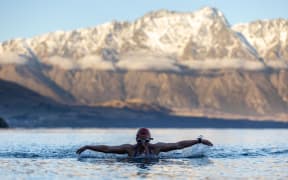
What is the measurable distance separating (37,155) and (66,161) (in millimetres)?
6867

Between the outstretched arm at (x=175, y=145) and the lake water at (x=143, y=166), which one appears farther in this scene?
the outstretched arm at (x=175, y=145)

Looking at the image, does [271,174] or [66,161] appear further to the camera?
[66,161]

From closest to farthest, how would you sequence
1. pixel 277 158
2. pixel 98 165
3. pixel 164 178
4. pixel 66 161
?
pixel 164 178
pixel 98 165
pixel 66 161
pixel 277 158

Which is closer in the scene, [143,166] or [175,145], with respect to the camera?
[143,166]

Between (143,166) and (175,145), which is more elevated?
(175,145)

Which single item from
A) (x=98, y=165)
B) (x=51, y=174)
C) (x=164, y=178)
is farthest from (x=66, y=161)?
(x=164, y=178)

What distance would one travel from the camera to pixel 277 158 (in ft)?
193

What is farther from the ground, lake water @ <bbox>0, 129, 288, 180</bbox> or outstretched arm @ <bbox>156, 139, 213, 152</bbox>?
outstretched arm @ <bbox>156, 139, 213, 152</bbox>

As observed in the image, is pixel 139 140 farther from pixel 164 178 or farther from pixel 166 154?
pixel 164 178

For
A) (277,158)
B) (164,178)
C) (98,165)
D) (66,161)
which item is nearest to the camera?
(164,178)

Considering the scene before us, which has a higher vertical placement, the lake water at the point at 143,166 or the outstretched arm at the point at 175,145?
the outstretched arm at the point at 175,145

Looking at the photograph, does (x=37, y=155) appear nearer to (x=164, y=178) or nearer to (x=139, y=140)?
(x=139, y=140)

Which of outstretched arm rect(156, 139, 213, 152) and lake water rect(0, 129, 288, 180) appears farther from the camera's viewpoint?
outstretched arm rect(156, 139, 213, 152)

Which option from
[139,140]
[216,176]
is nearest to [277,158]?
[139,140]
